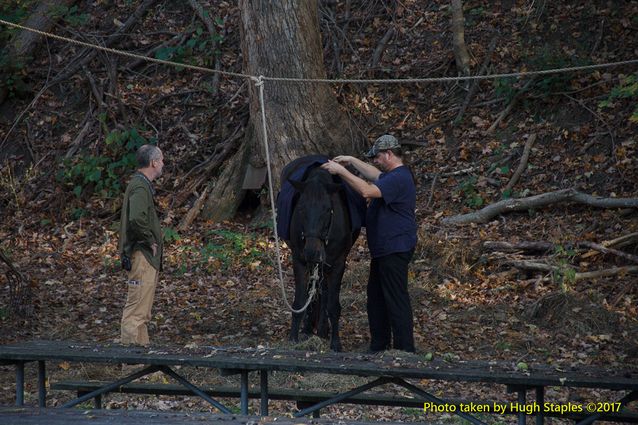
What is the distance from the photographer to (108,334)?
375 inches

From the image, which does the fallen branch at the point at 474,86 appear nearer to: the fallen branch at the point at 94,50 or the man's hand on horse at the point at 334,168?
the man's hand on horse at the point at 334,168

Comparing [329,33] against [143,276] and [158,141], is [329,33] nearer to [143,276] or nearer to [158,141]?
[158,141]

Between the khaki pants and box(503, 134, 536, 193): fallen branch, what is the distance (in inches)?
222

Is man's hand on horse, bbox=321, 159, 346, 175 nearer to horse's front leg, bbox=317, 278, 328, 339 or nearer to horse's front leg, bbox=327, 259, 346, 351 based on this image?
horse's front leg, bbox=327, 259, 346, 351

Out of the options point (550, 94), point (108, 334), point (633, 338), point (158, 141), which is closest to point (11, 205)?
point (158, 141)

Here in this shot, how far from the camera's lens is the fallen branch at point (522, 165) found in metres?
12.0

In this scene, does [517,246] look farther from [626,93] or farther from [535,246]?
[626,93]

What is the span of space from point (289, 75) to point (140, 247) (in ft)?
16.3

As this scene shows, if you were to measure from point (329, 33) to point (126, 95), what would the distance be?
11.8 ft

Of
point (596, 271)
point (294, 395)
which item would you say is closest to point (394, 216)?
point (294, 395)

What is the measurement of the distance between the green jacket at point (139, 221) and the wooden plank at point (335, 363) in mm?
1549

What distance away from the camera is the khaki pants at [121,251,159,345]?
7.99 m

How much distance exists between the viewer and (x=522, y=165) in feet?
40.2

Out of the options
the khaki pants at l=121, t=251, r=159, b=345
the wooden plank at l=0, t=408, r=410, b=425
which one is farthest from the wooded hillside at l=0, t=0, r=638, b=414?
the wooden plank at l=0, t=408, r=410, b=425
